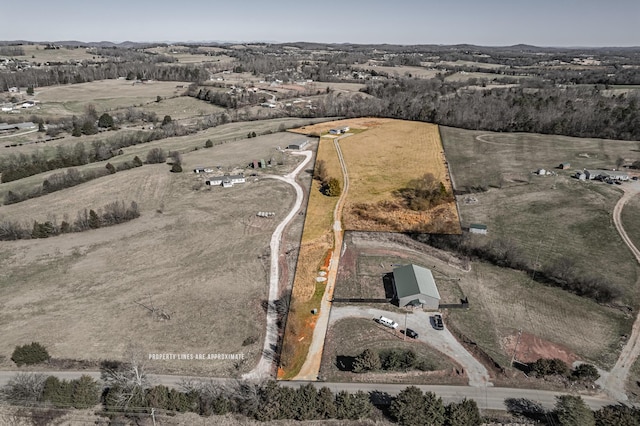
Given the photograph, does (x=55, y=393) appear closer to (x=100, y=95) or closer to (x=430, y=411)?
(x=430, y=411)

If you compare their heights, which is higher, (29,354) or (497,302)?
(497,302)

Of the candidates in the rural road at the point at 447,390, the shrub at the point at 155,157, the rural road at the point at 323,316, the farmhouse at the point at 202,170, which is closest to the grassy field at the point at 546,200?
the rural road at the point at 447,390

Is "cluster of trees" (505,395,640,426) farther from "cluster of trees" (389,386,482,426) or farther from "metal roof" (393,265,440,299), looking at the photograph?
"metal roof" (393,265,440,299)

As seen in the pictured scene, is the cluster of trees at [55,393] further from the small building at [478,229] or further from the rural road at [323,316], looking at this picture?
the small building at [478,229]

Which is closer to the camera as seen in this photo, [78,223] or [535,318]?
[535,318]

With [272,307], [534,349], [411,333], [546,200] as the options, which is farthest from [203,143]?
[534,349]

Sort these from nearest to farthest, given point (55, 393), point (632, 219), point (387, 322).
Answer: point (55, 393) < point (387, 322) < point (632, 219)
